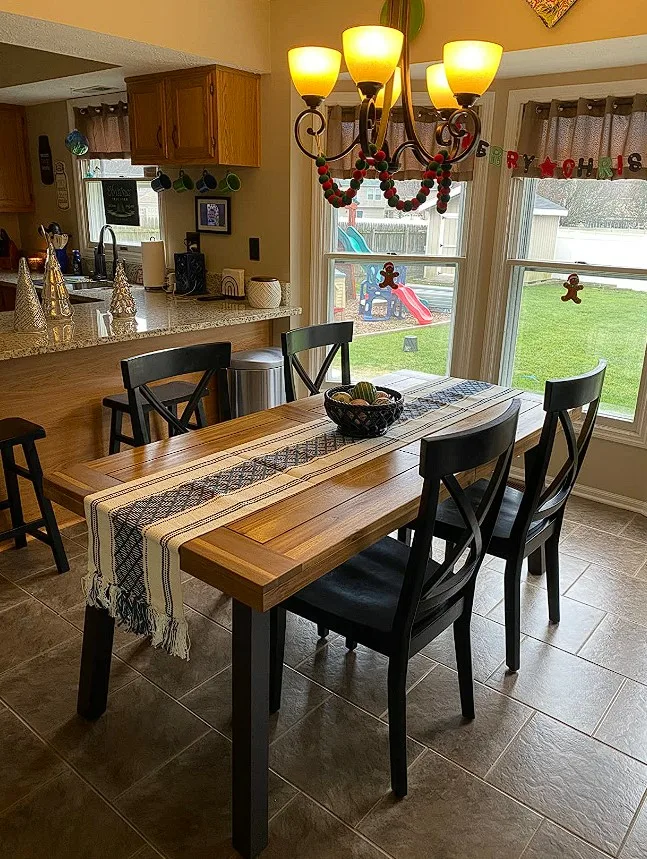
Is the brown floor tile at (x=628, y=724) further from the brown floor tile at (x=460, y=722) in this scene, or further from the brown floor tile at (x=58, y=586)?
the brown floor tile at (x=58, y=586)

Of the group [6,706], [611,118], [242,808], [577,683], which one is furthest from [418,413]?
[611,118]

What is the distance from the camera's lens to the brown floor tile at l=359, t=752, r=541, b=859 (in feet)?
5.45

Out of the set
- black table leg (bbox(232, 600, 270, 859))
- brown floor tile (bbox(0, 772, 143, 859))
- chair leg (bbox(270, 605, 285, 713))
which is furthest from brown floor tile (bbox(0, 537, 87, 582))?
black table leg (bbox(232, 600, 270, 859))

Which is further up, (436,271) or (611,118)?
(611,118)

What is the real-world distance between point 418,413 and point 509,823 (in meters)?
1.36

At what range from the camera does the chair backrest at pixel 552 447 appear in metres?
1.99

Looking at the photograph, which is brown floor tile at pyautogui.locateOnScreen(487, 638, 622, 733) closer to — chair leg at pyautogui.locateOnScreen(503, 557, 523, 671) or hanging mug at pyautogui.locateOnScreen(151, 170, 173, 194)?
chair leg at pyautogui.locateOnScreen(503, 557, 523, 671)

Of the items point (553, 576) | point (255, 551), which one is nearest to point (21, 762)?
point (255, 551)

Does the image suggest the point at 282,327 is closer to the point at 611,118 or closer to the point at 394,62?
the point at 611,118

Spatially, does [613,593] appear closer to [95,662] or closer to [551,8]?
[95,662]

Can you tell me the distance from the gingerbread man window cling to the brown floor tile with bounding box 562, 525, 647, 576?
48.6 inches

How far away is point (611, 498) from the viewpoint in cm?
370

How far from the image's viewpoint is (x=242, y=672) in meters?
1.56

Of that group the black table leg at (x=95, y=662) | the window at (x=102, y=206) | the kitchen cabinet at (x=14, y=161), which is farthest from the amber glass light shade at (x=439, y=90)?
the kitchen cabinet at (x=14, y=161)
